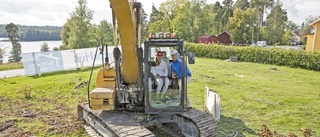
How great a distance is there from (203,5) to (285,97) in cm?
3583

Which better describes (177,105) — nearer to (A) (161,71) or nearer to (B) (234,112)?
(A) (161,71)

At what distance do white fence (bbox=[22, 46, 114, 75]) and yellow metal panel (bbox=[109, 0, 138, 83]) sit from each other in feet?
35.3

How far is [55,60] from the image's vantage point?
1619cm

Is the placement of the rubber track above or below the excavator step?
below

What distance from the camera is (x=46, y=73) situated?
51.2ft

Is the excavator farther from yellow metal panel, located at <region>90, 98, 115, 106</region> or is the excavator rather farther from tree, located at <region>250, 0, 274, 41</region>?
tree, located at <region>250, 0, 274, 41</region>

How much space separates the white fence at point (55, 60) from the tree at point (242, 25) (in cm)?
3155

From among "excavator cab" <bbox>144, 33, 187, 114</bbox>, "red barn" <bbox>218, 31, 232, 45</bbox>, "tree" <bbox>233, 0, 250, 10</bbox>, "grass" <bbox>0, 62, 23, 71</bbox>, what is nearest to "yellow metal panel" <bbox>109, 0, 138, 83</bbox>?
"excavator cab" <bbox>144, 33, 187, 114</bbox>

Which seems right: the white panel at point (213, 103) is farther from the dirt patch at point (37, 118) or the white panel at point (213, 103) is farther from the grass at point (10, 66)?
the grass at point (10, 66)

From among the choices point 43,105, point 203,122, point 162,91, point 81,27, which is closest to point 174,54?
point 162,91

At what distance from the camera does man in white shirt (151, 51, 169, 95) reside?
5.55 meters

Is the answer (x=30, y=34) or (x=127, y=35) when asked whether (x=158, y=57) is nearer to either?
(x=127, y=35)

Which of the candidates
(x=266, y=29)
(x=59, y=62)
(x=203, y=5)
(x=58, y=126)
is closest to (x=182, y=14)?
(x=203, y=5)

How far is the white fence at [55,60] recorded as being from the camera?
15.1m
